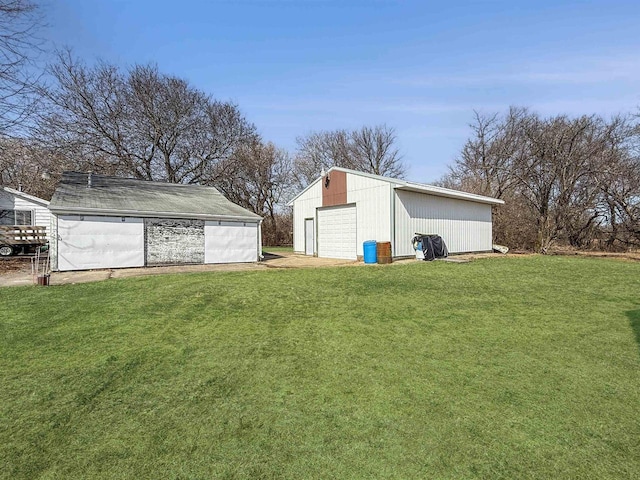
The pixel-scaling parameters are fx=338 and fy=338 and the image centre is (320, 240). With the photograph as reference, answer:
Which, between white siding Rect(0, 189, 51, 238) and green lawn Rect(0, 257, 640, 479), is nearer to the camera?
green lawn Rect(0, 257, 640, 479)

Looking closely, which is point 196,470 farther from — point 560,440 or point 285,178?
point 285,178

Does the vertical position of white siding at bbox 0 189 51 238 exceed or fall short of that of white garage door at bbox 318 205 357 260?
it exceeds it

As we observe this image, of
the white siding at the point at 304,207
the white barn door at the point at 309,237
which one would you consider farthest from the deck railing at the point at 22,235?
the white barn door at the point at 309,237

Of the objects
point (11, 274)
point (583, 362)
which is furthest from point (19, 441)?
point (11, 274)

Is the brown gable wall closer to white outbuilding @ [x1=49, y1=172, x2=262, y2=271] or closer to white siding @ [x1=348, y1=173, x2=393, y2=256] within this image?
white siding @ [x1=348, y1=173, x2=393, y2=256]

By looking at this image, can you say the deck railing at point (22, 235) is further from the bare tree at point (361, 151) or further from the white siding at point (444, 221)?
the bare tree at point (361, 151)

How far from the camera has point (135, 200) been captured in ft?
44.0

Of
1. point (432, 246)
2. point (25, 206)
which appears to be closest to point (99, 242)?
point (25, 206)

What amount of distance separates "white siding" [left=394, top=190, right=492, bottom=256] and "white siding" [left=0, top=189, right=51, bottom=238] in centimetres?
1824

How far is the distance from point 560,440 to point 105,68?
94.9 ft

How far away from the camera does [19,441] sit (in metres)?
2.43

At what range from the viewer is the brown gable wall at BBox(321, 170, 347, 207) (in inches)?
600

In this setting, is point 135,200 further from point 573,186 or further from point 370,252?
point 573,186

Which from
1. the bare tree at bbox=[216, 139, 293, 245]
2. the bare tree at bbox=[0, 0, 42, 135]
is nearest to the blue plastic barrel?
the bare tree at bbox=[0, 0, 42, 135]
